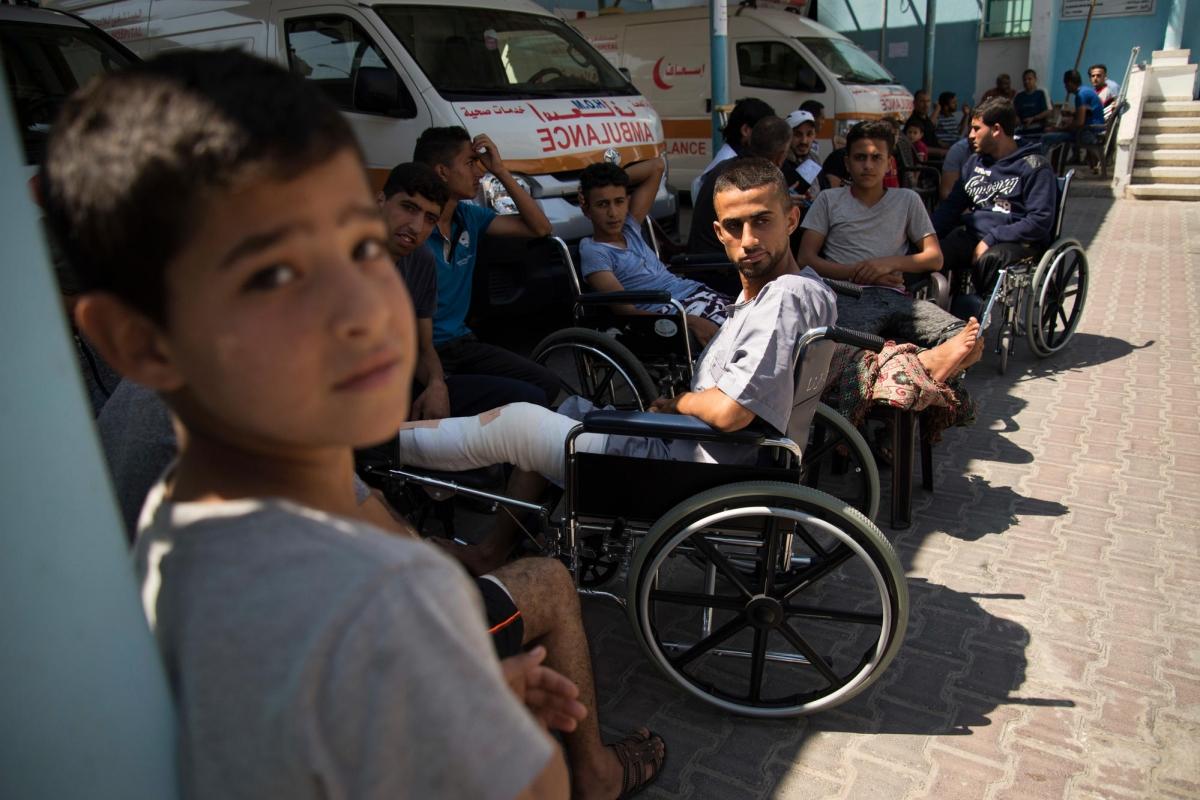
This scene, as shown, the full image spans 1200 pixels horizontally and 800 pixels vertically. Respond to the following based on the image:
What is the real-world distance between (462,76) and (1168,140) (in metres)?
10.9

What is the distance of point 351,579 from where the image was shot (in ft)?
2.17

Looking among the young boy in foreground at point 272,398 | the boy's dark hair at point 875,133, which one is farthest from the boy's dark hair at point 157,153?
the boy's dark hair at point 875,133

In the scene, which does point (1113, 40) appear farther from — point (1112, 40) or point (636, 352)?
Answer: point (636, 352)

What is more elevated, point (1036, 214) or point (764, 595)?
point (1036, 214)

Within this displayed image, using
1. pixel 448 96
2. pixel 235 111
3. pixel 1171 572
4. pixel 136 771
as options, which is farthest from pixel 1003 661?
pixel 448 96

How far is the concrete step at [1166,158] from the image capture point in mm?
11617

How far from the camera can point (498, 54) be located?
578 centimetres

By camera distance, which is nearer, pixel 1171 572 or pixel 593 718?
pixel 593 718

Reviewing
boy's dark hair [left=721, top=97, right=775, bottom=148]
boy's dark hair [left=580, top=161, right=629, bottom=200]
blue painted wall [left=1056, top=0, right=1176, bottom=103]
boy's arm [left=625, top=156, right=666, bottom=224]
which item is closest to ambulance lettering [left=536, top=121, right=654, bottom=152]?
boy's arm [left=625, top=156, right=666, bottom=224]

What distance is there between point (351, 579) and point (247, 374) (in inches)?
7.3

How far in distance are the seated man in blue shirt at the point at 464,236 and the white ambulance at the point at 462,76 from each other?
74 centimetres

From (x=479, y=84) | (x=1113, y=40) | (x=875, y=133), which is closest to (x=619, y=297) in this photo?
(x=875, y=133)

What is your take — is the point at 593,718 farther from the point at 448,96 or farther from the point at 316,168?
the point at 448,96

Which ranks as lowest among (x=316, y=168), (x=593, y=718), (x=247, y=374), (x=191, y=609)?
(x=593, y=718)
